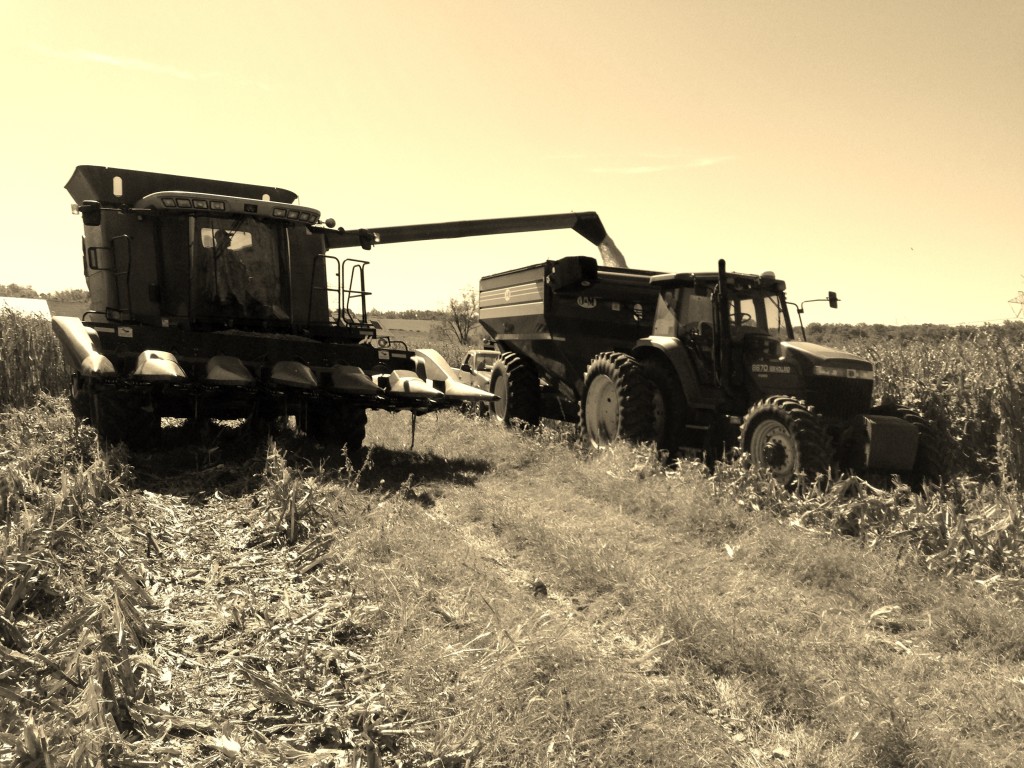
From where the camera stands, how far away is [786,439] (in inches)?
280

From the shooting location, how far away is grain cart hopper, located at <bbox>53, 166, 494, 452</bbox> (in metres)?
7.77

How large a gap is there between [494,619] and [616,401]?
17.7 feet

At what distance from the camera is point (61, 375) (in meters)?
12.7

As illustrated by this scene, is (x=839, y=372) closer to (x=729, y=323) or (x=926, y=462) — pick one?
Result: (x=926, y=462)

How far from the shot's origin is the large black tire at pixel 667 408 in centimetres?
900

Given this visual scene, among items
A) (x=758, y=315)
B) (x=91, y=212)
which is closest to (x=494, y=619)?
(x=758, y=315)

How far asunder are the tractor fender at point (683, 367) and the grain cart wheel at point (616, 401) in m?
0.36

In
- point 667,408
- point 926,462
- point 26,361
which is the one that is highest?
point 26,361

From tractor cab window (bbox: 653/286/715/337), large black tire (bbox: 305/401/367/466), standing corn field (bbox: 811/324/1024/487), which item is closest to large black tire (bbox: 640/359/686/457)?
tractor cab window (bbox: 653/286/715/337)

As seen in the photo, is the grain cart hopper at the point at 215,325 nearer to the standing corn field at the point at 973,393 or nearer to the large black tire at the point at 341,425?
the large black tire at the point at 341,425

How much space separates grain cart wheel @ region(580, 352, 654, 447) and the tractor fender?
36 cm

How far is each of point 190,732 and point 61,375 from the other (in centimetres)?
1169

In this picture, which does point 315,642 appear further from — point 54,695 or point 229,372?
point 229,372

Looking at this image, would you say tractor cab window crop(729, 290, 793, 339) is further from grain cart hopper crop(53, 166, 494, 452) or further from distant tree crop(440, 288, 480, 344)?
distant tree crop(440, 288, 480, 344)
